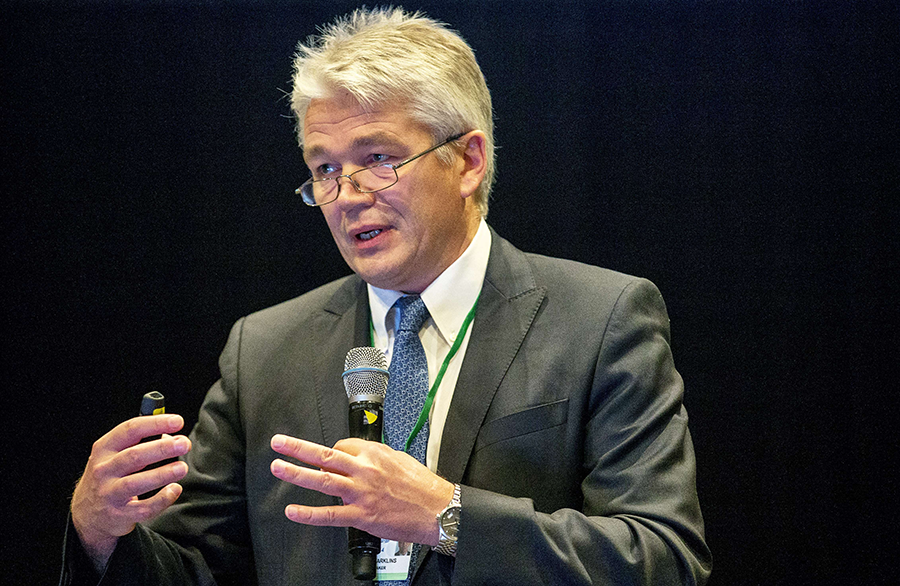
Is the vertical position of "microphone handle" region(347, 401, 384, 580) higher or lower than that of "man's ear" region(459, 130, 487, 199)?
lower

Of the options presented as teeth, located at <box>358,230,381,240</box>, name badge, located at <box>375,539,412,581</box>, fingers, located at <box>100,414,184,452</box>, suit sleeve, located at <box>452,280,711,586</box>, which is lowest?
name badge, located at <box>375,539,412,581</box>

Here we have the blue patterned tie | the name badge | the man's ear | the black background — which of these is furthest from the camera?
the black background

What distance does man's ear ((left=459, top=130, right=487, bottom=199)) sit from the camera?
90.2 inches

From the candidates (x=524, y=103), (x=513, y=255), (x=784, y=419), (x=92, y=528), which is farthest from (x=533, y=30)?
(x=92, y=528)

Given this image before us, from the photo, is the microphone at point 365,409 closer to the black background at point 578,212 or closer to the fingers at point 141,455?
the fingers at point 141,455

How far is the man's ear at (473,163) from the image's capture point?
2291 millimetres

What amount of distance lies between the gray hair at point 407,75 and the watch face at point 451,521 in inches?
35.6

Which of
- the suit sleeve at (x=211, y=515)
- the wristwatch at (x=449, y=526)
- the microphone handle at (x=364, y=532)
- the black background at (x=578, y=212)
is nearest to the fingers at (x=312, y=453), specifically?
the microphone handle at (x=364, y=532)

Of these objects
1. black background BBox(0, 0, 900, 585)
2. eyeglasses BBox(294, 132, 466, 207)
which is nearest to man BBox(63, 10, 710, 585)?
eyeglasses BBox(294, 132, 466, 207)

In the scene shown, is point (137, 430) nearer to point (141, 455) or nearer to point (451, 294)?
point (141, 455)

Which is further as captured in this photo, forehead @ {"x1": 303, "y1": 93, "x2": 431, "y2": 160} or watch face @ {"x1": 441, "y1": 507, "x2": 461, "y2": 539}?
forehead @ {"x1": 303, "y1": 93, "x2": 431, "y2": 160}

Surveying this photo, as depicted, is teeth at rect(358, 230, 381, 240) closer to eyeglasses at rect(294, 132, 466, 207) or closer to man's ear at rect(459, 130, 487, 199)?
eyeglasses at rect(294, 132, 466, 207)

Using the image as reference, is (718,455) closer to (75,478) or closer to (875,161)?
→ (875,161)

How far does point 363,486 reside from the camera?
5.21 feet
